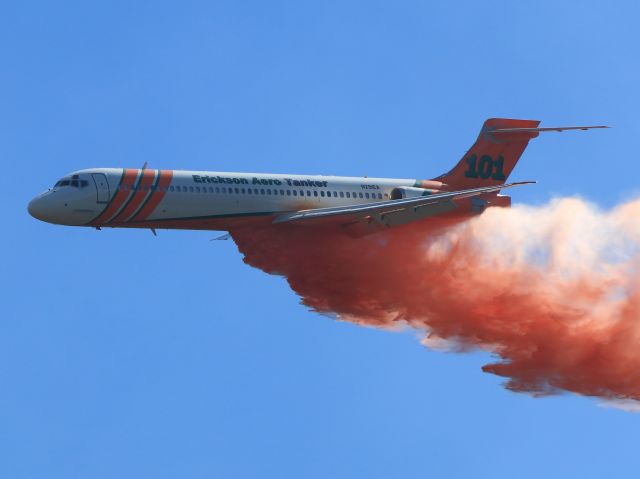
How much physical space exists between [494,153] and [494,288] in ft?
27.4

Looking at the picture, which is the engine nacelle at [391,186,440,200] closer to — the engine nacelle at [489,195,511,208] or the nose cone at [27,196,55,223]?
the engine nacelle at [489,195,511,208]

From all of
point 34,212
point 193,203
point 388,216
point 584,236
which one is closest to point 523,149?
point 584,236

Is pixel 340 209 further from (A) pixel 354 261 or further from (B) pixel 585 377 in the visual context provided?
(B) pixel 585 377

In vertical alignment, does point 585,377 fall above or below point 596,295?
below

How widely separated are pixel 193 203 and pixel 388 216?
324 inches

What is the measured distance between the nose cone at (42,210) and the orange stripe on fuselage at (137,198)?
2.52m

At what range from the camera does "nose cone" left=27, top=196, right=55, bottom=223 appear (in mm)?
62312

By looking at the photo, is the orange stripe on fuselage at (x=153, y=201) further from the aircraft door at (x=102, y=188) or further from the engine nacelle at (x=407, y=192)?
the engine nacelle at (x=407, y=192)

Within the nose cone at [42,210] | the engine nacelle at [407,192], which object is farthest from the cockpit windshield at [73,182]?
the engine nacelle at [407,192]

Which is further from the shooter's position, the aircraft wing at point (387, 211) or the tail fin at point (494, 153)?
the tail fin at point (494, 153)

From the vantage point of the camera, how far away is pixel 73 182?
62844 mm

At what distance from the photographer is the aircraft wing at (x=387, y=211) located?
63719 mm

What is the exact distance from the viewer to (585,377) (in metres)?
62.4

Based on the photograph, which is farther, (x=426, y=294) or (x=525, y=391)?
(x=426, y=294)
